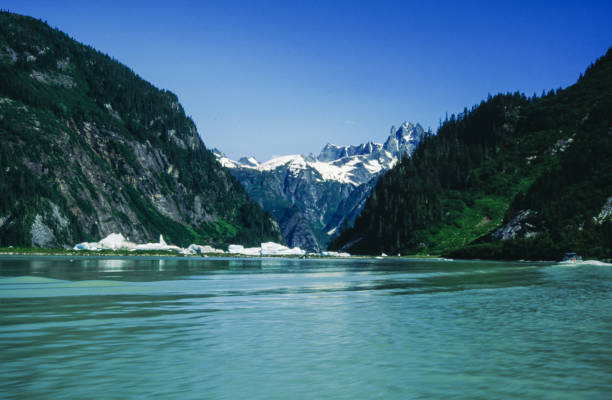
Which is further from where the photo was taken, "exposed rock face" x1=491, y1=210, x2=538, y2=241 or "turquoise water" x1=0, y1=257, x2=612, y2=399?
"exposed rock face" x1=491, y1=210, x2=538, y2=241

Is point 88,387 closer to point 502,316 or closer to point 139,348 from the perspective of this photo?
point 139,348

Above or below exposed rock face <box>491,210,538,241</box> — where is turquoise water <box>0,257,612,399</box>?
below

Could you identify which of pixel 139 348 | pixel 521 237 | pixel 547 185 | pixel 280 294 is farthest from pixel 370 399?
pixel 547 185

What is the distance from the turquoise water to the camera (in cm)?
1441

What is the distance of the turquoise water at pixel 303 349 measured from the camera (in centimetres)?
1441

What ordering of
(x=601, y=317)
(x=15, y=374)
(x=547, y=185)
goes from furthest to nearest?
1. (x=547, y=185)
2. (x=601, y=317)
3. (x=15, y=374)

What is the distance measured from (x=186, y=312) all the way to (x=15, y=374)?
627 inches

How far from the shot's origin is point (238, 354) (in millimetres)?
19500

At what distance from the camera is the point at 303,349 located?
67.6 ft

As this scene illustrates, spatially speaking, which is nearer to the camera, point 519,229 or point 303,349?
point 303,349

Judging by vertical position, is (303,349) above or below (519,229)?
below

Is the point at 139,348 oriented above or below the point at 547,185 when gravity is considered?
below

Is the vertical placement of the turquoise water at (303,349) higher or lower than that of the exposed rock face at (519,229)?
lower

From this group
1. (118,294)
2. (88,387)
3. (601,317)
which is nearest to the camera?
(88,387)
